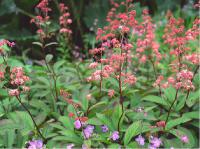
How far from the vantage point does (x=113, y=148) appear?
2.58 m

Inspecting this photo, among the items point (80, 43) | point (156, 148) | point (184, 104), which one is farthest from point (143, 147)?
point (80, 43)

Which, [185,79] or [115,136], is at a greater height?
[185,79]

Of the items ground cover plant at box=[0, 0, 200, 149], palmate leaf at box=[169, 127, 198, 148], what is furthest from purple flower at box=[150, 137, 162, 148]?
palmate leaf at box=[169, 127, 198, 148]

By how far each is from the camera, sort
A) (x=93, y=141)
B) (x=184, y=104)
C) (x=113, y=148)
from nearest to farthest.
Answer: (x=113, y=148), (x=93, y=141), (x=184, y=104)

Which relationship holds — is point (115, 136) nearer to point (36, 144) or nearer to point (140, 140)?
point (140, 140)

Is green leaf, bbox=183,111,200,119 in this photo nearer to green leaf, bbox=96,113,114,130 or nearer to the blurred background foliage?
green leaf, bbox=96,113,114,130

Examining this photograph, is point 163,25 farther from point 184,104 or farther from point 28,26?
point 184,104

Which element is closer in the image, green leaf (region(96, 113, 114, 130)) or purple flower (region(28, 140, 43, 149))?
purple flower (region(28, 140, 43, 149))

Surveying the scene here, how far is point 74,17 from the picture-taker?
252 inches

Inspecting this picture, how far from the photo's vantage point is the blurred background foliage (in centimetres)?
593

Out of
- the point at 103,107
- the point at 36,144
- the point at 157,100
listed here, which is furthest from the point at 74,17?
the point at 36,144

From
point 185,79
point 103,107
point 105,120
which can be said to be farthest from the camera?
point 103,107

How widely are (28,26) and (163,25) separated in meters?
2.21

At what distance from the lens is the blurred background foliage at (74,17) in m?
5.93
